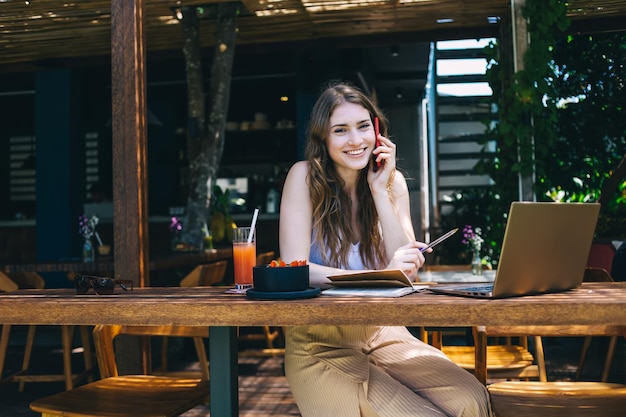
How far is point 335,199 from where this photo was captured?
219 centimetres

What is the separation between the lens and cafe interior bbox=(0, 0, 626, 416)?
9.63 ft

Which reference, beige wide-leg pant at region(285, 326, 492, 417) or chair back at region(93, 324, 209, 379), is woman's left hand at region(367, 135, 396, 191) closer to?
beige wide-leg pant at region(285, 326, 492, 417)

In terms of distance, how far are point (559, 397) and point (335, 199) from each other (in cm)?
90

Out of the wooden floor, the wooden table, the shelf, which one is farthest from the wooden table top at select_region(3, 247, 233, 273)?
the shelf

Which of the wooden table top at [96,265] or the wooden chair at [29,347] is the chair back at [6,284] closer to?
the wooden chair at [29,347]

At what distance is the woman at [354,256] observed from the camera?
168 centimetres

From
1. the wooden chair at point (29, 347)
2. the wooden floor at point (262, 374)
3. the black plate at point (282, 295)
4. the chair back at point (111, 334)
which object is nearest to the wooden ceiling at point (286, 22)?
the wooden chair at point (29, 347)

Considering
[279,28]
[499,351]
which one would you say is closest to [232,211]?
[279,28]

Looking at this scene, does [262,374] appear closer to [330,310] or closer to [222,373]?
[222,373]

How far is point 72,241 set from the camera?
8.01m

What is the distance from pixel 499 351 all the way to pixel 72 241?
250 inches

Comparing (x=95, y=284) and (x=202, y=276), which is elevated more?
(x=95, y=284)

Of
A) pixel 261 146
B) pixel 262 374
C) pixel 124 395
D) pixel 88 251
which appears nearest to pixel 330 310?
pixel 124 395

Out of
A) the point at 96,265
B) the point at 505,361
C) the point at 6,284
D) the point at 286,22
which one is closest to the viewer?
the point at 505,361
